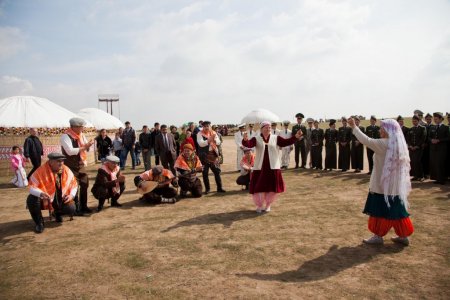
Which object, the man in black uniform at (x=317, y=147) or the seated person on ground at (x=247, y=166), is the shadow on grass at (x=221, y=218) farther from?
the man in black uniform at (x=317, y=147)

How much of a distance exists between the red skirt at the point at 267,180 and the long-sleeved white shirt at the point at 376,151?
2.17 meters

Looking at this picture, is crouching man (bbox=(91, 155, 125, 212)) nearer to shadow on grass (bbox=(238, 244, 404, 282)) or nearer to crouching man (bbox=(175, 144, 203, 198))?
crouching man (bbox=(175, 144, 203, 198))

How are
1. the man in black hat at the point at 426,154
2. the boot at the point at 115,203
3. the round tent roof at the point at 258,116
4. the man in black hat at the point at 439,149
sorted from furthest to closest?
the round tent roof at the point at 258,116
the man in black hat at the point at 426,154
the man in black hat at the point at 439,149
the boot at the point at 115,203

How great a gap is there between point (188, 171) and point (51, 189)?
3.38m

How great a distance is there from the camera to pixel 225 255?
184 inches

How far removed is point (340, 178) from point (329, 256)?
668cm

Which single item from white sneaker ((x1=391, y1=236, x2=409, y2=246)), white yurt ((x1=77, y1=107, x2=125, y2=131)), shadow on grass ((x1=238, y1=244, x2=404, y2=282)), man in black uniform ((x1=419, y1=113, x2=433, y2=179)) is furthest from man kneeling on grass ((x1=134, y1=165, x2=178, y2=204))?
white yurt ((x1=77, y1=107, x2=125, y2=131))

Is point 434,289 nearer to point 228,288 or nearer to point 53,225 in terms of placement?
point 228,288

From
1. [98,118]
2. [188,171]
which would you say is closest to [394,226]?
[188,171]

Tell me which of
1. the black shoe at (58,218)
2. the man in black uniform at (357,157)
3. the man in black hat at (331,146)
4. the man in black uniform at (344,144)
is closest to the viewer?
the black shoe at (58,218)

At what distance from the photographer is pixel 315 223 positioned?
6004 millimetres

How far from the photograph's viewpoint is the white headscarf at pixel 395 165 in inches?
180

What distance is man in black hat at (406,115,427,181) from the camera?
9.62 m

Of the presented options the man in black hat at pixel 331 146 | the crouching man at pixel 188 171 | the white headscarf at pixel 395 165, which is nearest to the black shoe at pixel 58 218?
the crouching man at pixel 188 171
